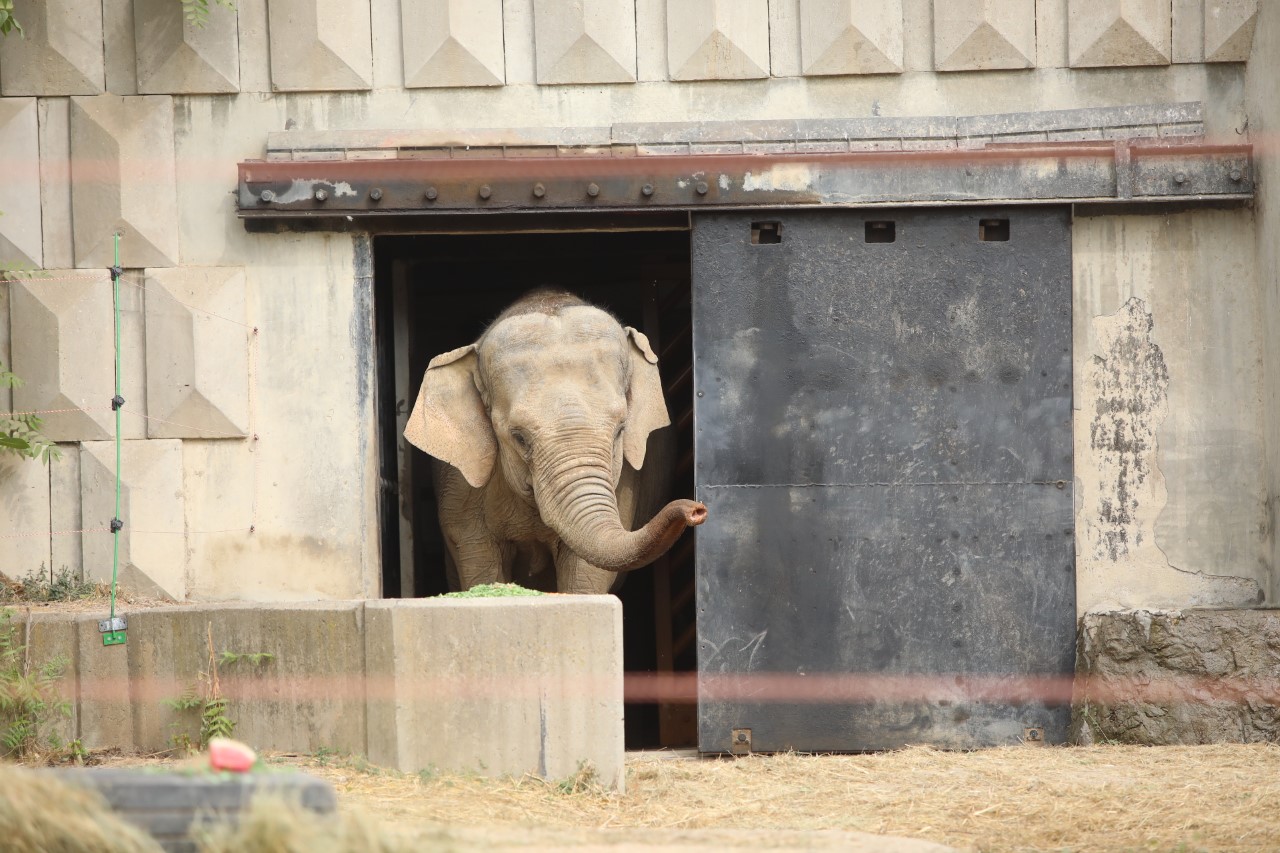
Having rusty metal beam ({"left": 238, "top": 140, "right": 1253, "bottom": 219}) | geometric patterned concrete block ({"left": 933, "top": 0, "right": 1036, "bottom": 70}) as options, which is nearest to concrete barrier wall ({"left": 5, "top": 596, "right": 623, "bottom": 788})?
rusty metal beam ({"left": 238, "top": 140, "right": 1253, "bottom": 219})

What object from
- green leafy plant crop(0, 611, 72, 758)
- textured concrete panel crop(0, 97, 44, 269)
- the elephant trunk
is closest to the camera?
green leafy plant crop(0, 611, 72, 758)

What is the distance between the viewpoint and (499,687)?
23.5 feet

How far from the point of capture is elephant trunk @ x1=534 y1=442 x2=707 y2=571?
8164mm

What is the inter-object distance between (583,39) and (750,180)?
1217 millimetres

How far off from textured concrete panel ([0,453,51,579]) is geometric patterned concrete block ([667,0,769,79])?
4127mm

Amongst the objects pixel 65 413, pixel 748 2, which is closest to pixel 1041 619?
pixel 748 2

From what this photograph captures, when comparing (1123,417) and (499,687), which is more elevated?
(1123,417)

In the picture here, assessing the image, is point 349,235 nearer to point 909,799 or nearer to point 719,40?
point 719,40

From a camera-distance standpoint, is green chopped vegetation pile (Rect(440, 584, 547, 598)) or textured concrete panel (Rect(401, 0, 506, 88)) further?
textured concrete panel (Rect(401, 0, 506, 88))

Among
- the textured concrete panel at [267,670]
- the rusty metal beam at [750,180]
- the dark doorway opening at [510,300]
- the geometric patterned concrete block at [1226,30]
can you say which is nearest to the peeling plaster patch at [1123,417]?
the rusty metal beam at [750,180]

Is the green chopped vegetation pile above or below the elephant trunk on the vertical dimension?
below

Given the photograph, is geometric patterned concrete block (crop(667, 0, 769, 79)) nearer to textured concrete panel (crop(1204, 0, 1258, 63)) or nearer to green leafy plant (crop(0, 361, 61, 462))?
textured concrete panel (crop(1204, 0, 1258, 63))

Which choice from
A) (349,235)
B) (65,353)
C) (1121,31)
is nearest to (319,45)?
(349,235)

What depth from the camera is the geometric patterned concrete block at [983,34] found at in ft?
29.1
